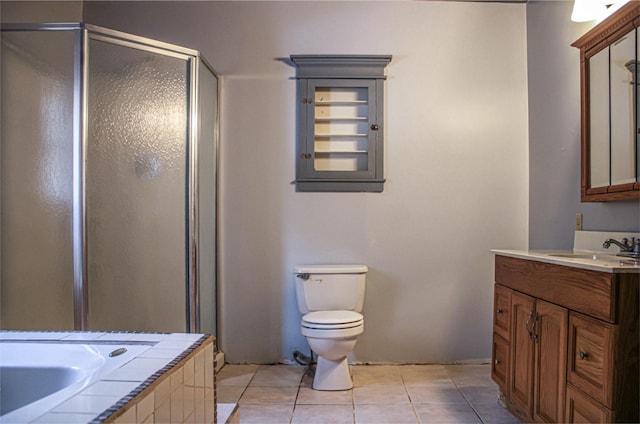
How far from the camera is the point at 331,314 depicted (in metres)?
2.46

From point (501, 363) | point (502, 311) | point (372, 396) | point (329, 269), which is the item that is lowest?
point (372, 396)

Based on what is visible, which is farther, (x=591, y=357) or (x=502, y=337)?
(x=502, y=337)

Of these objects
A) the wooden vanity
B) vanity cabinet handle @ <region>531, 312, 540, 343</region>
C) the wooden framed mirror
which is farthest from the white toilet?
the wooden framed mirror

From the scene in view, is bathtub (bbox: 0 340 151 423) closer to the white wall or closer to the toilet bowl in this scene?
the toilet bowl

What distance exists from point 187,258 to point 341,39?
5.70ft

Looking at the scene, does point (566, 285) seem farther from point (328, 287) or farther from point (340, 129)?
point (340, 129)

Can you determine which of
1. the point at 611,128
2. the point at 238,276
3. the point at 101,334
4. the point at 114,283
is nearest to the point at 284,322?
the point at 238,276

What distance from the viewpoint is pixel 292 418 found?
2.06 metres

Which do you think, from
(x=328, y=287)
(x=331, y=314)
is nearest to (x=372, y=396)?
(x=331, y=314)

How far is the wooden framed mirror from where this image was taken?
6.02 ft

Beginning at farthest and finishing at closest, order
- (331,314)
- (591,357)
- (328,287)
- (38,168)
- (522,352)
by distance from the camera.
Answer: (328,287) → (331,314) → (38,168) → (522,352) → (591,357)

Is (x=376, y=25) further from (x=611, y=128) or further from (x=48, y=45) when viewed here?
(x=48, y=45)

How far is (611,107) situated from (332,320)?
5.65ft

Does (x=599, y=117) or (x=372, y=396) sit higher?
(x=599, y=117)
